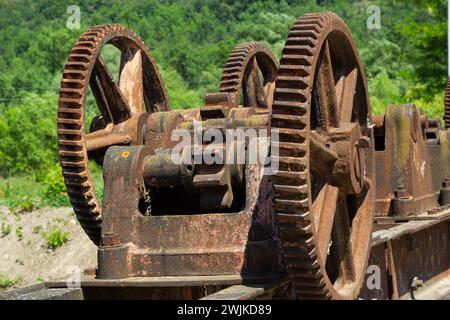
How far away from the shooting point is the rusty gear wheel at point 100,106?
206 inches

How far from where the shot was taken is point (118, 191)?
15.5 feet

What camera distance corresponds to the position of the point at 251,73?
24.3 feet

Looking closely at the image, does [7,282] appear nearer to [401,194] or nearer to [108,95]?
[401,194]

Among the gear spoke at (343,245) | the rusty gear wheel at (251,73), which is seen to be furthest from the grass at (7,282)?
the gear spoke at (343,245)

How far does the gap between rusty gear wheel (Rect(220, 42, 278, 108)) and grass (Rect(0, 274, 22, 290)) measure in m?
5.73

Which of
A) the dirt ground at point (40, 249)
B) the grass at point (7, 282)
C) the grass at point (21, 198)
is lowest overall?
the grass at point (7, 282)

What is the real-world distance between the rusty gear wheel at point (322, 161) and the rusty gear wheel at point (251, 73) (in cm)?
165

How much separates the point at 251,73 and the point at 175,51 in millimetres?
53260

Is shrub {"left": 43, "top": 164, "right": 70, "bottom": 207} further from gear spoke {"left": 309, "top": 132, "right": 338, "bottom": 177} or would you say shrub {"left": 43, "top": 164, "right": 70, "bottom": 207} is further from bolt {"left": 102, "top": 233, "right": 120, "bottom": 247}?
gear spoke {"left": 309, "top": 132, "right": 338, "bottom": 177}

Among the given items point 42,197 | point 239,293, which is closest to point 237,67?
point 239,293

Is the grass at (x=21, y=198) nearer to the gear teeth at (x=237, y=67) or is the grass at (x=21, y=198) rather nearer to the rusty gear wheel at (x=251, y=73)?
the rusty gear wheel at (x=251, y=73)

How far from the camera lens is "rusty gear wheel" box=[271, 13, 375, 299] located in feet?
12.7

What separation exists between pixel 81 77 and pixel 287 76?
5.69ft
